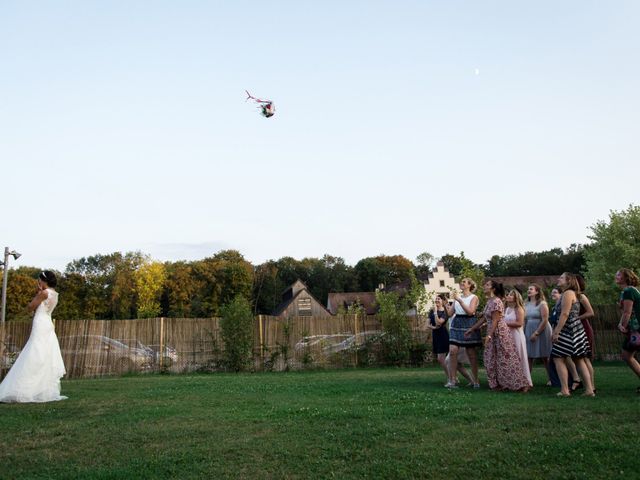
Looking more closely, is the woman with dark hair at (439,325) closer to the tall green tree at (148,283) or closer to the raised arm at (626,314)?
the raised arm at (626,314)

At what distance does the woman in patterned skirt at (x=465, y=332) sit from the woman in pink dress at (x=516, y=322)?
62 cm

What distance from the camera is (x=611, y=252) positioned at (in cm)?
3888

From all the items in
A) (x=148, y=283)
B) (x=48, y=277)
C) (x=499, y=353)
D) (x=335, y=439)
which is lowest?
(x=335, y=439)

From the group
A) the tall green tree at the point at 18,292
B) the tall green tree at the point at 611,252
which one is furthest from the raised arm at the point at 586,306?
the tall green tree at the point at 18,292

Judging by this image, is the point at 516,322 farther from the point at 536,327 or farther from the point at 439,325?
the point at 439,325

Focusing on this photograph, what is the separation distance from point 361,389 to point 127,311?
6189 centimetres

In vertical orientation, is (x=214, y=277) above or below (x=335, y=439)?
above

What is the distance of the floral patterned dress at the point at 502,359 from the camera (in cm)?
930

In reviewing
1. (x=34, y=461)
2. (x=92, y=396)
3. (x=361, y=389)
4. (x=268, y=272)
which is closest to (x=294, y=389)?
(x=361, y=389)

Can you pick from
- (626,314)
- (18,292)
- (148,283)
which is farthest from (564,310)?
(148,283)

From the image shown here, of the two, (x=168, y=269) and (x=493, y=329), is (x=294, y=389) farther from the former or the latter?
(x=168, y=269)

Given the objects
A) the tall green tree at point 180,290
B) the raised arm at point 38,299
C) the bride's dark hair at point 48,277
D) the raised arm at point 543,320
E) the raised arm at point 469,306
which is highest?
the tall green tree at point 180,290

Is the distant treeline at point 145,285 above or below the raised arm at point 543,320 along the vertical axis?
above

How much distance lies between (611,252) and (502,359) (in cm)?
3437
